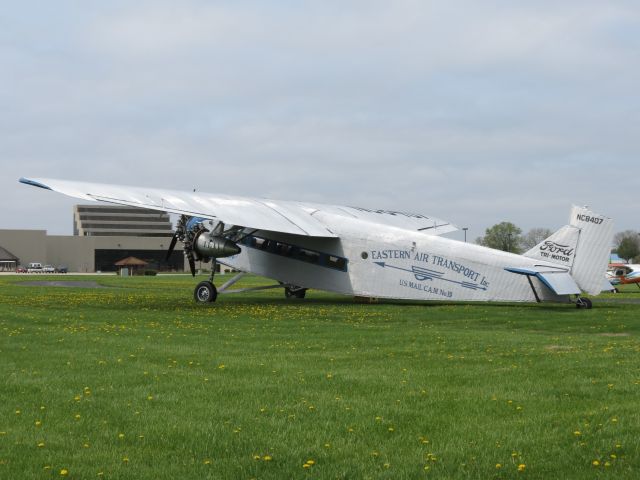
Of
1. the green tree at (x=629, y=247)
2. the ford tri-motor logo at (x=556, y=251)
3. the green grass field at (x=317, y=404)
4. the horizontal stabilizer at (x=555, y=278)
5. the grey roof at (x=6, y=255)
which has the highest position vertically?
the green tree at (x=629, y=247)

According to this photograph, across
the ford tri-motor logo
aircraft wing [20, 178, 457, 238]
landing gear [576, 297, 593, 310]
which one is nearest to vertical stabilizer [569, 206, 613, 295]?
the ford tri-motor logo

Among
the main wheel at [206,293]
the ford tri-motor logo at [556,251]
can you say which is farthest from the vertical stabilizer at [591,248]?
the main wheel at [206,293]

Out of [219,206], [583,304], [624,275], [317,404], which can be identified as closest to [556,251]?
[583,304]

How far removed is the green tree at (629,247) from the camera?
14450 cm

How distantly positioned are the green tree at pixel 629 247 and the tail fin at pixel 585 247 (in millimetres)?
130675

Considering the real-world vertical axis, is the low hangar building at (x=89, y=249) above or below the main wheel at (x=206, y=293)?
above

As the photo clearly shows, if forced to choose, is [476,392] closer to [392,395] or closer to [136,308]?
[392,395]

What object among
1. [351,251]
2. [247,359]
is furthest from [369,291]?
[247,359]

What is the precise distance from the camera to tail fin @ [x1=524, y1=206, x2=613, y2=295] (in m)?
22.5

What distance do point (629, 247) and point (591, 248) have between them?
439ft

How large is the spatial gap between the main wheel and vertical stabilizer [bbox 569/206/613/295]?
12749 millimetres

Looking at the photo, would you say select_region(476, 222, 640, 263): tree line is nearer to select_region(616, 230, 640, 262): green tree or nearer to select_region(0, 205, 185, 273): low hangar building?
select_region(616, 230, 640, 262): green tree

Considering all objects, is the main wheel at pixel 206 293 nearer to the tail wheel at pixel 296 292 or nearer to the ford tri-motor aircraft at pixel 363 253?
the ford tri-motor aircraft at pixel 363 253

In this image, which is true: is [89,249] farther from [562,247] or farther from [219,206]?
[562,247]
